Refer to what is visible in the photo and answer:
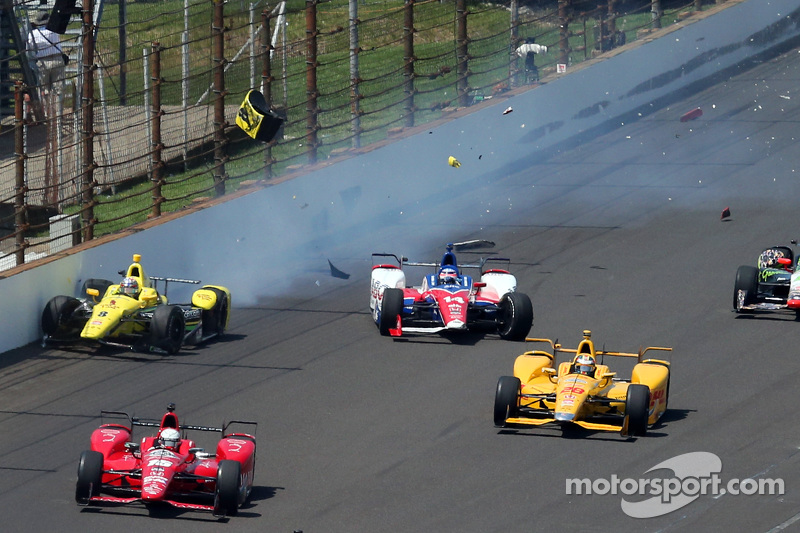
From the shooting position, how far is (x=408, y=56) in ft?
69.7

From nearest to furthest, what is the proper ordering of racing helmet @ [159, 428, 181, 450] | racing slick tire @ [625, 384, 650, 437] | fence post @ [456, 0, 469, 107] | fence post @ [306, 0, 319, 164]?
racing helmet @ [159, 428, 181, 450] → racing slick tire @ [625, 384, 650, 437] → fence post @ [306, 0, 319, 164] → fence post @ [456, 0, 469, 107]

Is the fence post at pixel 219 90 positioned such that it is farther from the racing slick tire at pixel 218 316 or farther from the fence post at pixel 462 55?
the fence post at pixel 462 55

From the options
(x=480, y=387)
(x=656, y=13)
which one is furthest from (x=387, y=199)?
(x=656, y=13)

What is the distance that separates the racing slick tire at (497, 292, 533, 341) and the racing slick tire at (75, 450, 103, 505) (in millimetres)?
5554

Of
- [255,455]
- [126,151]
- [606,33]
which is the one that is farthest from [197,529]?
[606,33]

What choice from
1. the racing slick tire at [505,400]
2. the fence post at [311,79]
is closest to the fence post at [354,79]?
the fence post at [311,79]

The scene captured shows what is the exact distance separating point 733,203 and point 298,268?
257 inches

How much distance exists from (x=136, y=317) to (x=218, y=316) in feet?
3.08

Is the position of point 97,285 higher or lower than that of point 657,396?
higher

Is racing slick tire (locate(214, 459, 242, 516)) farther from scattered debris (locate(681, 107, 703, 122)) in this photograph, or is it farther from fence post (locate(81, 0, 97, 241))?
scattered debris (locate(681, 107, 703, 122))

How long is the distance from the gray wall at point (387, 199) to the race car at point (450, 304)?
7.74ft

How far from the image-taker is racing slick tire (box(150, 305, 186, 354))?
48.1 ft

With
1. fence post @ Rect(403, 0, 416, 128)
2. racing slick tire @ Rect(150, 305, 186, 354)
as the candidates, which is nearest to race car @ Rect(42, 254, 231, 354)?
racing slick tire @ Rect(150, 305, 186, 354)

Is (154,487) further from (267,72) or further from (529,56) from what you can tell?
(529,56)
